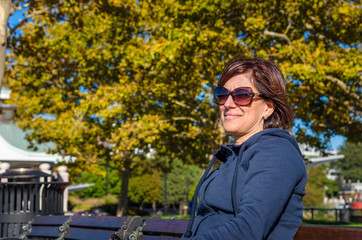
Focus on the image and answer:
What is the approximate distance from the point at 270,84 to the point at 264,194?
68cm

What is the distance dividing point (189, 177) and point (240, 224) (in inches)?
2554

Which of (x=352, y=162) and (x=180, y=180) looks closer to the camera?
(x=180, y=180)

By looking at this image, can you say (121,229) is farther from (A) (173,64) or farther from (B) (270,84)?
(A) (173,64)

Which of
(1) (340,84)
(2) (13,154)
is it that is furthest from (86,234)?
(2) (13,154)

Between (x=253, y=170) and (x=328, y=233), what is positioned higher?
(x=253, y=170)

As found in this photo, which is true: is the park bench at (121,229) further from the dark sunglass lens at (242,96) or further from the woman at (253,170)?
the dark sunglass lens at (242,96)

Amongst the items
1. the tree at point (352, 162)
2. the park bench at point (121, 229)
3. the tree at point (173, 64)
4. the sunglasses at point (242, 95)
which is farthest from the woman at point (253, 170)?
the tree at point (352, 162)

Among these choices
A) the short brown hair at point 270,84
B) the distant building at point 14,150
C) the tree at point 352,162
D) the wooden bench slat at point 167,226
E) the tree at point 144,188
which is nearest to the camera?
the short brown hair at point 270,84

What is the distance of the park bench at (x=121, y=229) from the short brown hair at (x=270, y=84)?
0.54 metres

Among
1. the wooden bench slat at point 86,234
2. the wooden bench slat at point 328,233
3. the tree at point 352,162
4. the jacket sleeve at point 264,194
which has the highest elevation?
the tree at point 352,162

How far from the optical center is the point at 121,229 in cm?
338

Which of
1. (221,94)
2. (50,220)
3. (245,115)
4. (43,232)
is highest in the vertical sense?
(221,94)

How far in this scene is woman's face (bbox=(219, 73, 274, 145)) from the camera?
95.9 inches

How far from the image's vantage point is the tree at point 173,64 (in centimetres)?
1498
